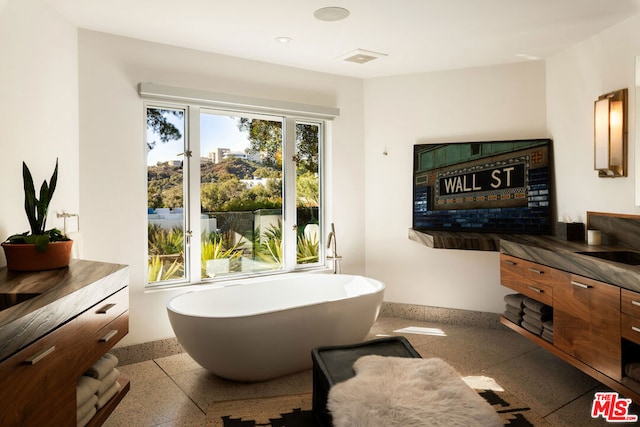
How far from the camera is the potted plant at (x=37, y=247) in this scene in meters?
1.93

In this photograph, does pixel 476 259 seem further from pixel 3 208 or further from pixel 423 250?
pixel 3 208

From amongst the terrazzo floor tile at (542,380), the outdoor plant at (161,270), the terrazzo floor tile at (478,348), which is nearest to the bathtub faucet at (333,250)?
the terrazzo floor tile at (478,348)

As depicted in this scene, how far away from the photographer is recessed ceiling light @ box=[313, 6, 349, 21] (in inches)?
109

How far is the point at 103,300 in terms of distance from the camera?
1.90 m

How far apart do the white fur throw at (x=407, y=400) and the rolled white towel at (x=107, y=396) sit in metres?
1.05

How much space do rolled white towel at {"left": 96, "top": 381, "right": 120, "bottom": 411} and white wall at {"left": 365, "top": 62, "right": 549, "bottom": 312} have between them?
284 cm

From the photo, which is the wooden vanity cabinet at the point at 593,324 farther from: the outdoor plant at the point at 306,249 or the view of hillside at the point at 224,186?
the view of hillside at the point at 224,186

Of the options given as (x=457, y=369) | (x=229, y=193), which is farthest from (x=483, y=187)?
(x=229, y=193)

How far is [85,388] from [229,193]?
2.22 metres

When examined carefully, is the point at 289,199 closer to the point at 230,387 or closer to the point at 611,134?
the point at 230,387

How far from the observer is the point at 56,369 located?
59.2 inches

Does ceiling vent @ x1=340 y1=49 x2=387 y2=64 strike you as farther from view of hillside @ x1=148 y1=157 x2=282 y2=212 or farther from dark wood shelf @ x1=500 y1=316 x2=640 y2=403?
dark wood shelf @ x1=500 y1=316 x2=640 y2=403

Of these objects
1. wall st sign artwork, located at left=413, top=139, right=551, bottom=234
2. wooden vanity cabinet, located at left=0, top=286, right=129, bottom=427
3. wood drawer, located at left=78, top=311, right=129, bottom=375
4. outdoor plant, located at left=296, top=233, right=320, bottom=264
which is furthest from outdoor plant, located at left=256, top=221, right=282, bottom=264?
wooden vanity cabinet, located at left=0, top=286, right=129, bottom=427

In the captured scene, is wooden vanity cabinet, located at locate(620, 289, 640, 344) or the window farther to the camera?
the window
